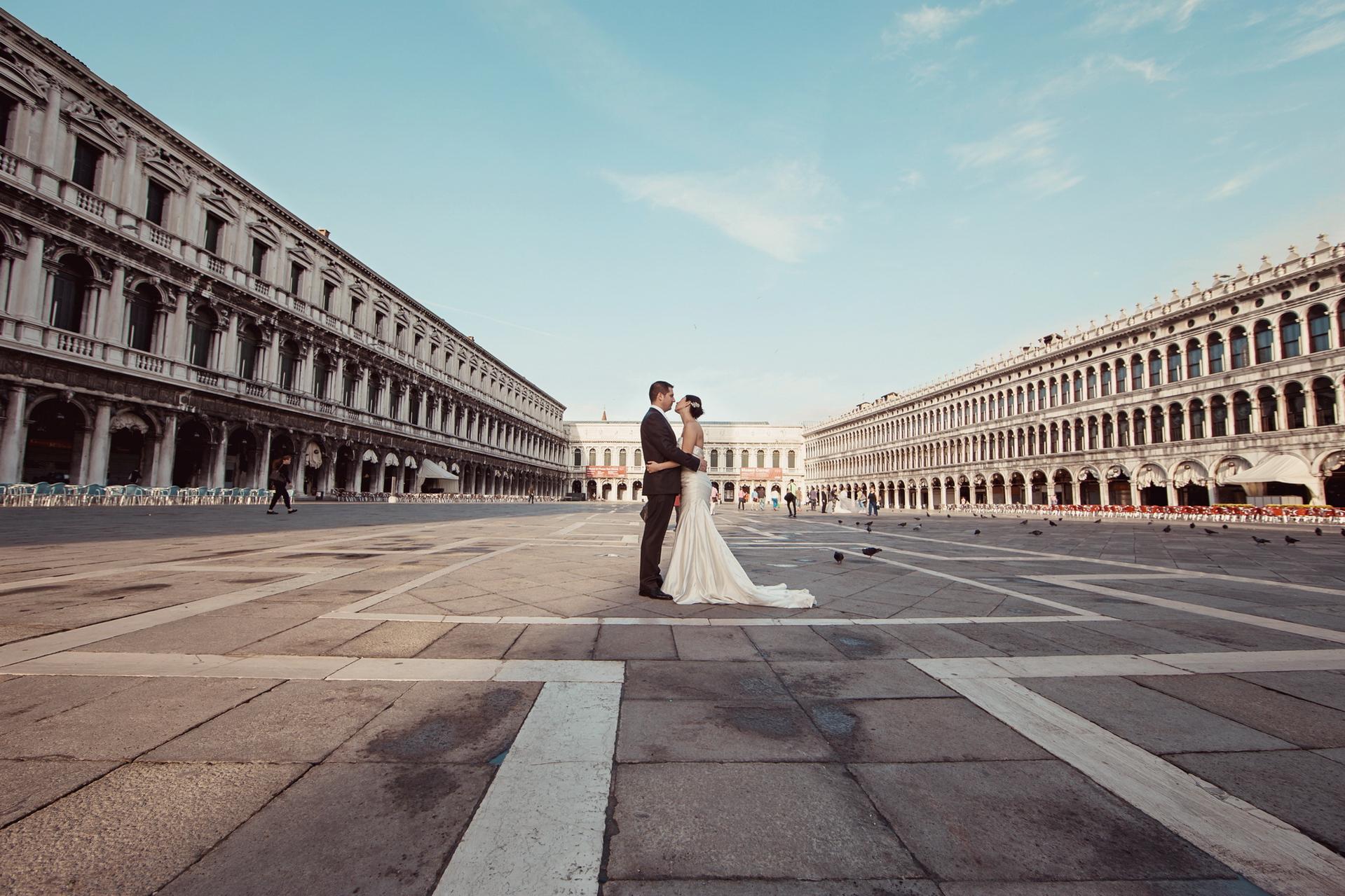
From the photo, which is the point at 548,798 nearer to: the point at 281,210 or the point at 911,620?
the point at 911,620

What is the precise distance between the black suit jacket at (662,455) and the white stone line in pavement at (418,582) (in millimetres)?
2096

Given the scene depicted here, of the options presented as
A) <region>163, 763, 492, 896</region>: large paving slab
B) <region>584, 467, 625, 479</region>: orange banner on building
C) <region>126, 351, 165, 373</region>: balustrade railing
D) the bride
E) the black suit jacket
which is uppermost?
→ <region>126, 351, 165, 373</region>: balustrade railing

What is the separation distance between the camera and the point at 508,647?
2938 mm

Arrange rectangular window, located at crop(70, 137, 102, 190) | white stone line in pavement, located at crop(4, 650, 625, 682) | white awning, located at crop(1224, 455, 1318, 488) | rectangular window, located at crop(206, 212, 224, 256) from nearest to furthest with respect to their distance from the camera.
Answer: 1. white stone line in pavement, located at crop(4, 650, 625, 682)
2. rectangular window, located at crop(70, 137, 102, 190)
3. rectangular window, located at crop(206, 212, 224, 256)
4. white awning, located at crop(1224, 455, 1318, 488)

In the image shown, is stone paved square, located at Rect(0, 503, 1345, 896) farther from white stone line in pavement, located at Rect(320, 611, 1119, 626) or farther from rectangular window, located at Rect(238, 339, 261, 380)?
rectangular window, located at Rect(238, 339, 261, 380)

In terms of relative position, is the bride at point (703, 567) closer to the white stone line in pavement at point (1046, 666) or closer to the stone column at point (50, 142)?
the white stone line in pavement at point (1046, 666)

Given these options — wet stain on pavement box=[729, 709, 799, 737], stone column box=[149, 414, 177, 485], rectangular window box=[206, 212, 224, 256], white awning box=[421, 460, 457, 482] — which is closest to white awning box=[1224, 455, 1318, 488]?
wet stain on pavement box=[729, 709, 799, 737]

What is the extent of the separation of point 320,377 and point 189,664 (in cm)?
2834

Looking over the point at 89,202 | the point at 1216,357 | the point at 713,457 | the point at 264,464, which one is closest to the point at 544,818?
the point at 89,202

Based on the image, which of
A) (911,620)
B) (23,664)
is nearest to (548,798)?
(23,664)

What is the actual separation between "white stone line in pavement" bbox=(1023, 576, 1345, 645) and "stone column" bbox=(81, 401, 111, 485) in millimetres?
22880

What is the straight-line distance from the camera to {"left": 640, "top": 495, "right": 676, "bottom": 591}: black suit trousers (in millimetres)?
4582

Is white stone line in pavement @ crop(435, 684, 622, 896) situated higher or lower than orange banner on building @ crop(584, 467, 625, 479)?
lower

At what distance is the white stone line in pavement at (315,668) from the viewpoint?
7.79ft
